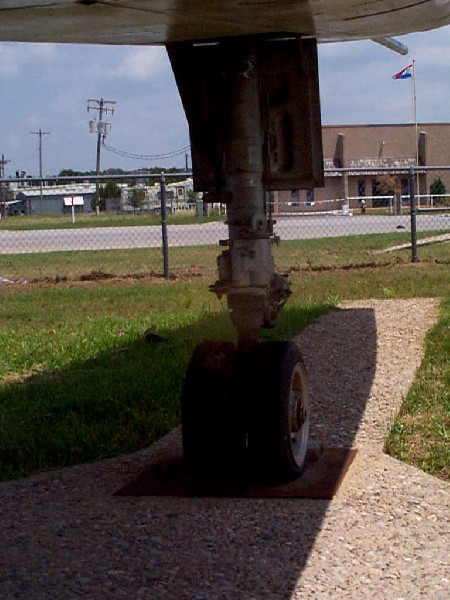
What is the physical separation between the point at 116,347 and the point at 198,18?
4.93m

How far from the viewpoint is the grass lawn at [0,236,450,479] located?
6.89 m

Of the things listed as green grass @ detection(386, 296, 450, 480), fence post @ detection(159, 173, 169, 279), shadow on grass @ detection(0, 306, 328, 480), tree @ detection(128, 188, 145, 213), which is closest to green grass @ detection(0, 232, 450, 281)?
fence post @ detection(159, 173, 169, 279)

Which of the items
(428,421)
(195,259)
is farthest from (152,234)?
(428,421)

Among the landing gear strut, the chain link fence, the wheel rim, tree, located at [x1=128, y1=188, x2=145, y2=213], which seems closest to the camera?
the landing gear strut

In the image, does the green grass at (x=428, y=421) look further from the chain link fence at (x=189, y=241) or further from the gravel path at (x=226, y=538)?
the chain link fence at (x=189, y=241)

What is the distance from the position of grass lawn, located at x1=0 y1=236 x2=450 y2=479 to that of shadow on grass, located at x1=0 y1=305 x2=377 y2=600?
2cm

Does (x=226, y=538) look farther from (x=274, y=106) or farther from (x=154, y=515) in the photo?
(x=274, y=106)

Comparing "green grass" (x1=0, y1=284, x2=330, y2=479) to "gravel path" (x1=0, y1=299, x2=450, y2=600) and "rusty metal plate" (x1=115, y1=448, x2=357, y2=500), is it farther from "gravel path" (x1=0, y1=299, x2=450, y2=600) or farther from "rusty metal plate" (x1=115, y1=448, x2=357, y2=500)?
"rusty metal plate" (x1=115, y1=448, x2=357, y2=500)

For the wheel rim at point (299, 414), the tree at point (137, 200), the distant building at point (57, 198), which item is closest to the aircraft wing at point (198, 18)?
the wheel rim at point (299, 414)

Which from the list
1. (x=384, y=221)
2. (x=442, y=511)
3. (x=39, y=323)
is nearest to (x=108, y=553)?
(x=442, y=511)

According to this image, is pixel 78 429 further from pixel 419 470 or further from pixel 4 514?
pixel 419 470

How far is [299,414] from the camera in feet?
18.9

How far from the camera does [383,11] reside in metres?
5.79

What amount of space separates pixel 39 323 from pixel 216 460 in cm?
679
